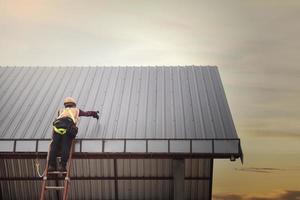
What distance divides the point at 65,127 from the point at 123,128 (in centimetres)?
259

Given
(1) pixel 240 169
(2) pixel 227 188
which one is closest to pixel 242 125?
(1) pixel 240 169

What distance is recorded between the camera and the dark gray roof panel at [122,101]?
14.8 metres

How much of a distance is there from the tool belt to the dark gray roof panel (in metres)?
1.31

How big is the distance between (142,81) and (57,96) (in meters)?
3.94

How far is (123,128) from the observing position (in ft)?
49.0

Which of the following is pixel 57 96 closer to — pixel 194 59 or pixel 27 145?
pixel 27 145

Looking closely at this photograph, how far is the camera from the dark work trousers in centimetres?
1273

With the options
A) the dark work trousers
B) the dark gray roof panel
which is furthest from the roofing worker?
the dark gray roof panel

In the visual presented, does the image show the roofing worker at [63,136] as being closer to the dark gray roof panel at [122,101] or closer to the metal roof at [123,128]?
the metal roof at [123,128]

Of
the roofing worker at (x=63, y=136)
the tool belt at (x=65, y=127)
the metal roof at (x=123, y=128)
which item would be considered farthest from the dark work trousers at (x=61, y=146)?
the metal roof at (x=123, y=128)

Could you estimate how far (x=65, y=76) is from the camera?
788 inches

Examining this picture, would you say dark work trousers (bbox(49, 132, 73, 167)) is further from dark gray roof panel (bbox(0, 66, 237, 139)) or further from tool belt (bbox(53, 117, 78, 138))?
dark gray roof panel (bbox(0, 66, 237, 139))

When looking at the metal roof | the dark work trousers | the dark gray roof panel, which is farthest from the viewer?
the dark gray roof panel

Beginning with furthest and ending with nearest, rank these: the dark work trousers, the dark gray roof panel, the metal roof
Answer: the dark gray roof panel < the metal roof < the dark work trousers
